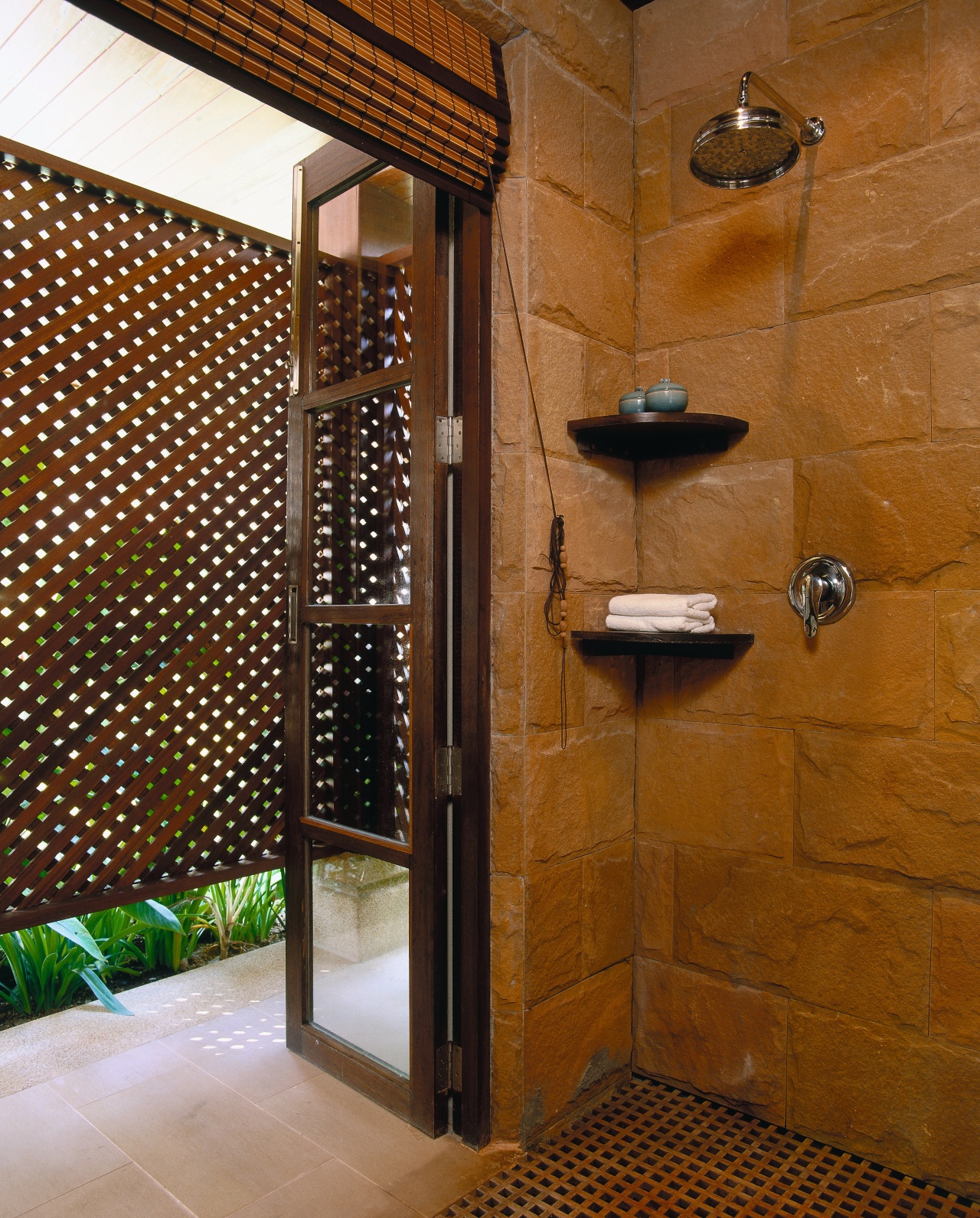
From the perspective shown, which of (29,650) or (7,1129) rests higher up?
(29,650)

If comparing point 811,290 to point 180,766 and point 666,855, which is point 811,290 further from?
point 180,766

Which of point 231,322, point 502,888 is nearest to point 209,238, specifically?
point 231,322

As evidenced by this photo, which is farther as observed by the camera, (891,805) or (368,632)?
(368,632)

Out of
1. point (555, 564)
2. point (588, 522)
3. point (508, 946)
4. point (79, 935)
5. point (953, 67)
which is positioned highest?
point (953, 67)

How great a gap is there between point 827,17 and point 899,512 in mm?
1100

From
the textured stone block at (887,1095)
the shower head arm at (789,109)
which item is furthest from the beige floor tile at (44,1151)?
the shower head arm at (789,109)

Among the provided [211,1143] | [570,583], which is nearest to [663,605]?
[570,583]

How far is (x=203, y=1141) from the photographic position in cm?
182

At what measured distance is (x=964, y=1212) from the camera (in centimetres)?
155

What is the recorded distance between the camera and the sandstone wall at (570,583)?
1.78 m

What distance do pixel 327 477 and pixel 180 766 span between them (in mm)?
1214

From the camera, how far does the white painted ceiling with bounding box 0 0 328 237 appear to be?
2100mm

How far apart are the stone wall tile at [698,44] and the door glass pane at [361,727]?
150 cm

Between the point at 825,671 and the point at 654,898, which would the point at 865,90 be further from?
the point at 654,898
